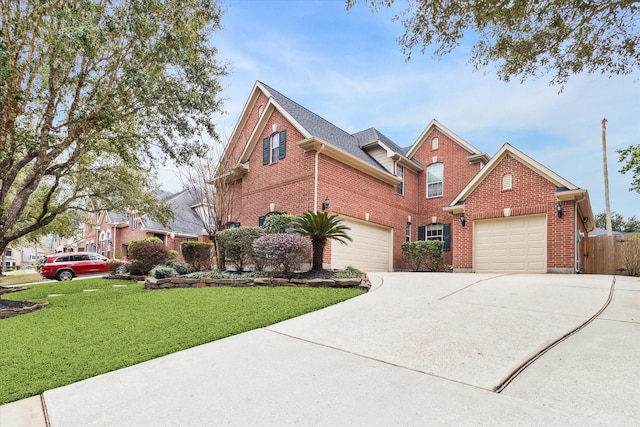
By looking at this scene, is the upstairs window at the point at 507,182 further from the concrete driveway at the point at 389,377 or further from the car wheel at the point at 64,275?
the car wheel at the point at 64,275

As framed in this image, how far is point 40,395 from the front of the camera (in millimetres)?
3400

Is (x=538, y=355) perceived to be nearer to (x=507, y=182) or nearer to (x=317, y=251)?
(x=317, y=251)

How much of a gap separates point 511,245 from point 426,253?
11.9 ft

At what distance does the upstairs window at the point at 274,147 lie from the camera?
557 inches

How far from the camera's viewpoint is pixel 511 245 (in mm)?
12664

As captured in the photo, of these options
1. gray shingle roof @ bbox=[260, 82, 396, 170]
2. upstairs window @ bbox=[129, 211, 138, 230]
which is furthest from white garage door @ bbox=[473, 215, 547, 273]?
upstairs window @ bbox=[129, 211, 138, 230]

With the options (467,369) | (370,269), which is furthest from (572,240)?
(467,369)

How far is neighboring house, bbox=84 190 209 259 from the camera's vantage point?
2461cm

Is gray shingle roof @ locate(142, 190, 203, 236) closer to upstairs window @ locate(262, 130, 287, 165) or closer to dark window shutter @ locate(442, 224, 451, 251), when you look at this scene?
upstairs window @ locate(262, 130, 287, 165)

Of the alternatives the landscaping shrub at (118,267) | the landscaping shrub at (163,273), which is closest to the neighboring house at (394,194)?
the landscaping shrub at (163,273)

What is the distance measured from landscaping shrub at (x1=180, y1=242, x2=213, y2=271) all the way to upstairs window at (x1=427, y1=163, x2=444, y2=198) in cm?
1183

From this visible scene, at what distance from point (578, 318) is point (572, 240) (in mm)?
7674

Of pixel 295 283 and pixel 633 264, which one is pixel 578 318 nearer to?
pixel 295 283

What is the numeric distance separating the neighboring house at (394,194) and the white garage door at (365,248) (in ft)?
0.14
